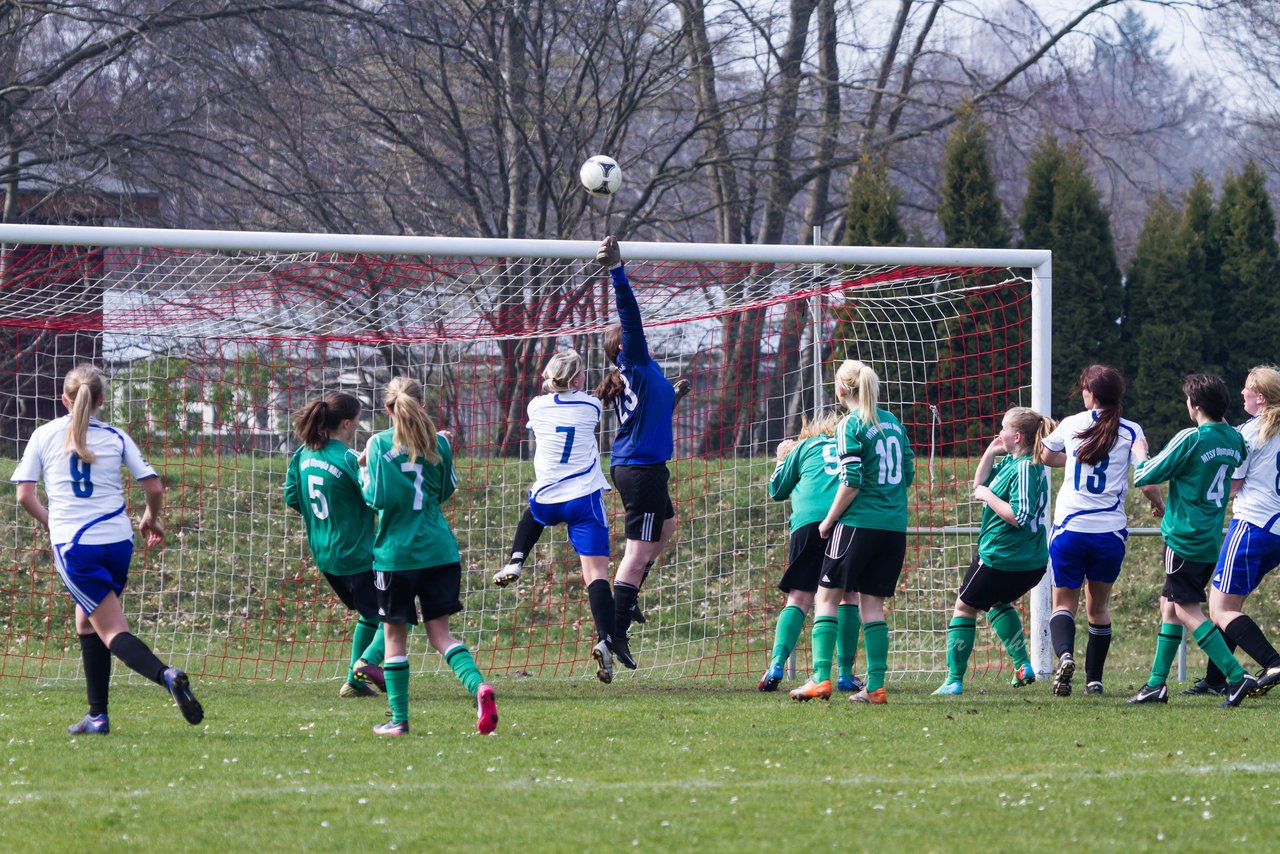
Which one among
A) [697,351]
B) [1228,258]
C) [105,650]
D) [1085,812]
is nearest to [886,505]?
[1085,812]

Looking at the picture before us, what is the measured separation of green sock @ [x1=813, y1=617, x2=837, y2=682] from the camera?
23.7 ft

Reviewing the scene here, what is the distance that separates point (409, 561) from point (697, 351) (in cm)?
691

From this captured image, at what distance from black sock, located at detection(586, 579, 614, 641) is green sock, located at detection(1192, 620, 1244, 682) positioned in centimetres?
297

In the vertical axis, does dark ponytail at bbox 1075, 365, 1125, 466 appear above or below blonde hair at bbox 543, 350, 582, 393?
below

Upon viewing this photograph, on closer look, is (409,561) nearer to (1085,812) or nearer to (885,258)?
(1085,812)

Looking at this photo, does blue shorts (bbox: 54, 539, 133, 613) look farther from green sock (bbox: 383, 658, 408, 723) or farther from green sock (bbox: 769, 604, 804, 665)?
green sock (bbox: 769, 604, 804, 665)

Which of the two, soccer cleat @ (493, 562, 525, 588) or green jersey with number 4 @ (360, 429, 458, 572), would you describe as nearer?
green jersey with number 4 @ (360, 429, 458, 572)

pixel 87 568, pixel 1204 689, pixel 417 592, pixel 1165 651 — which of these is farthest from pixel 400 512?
Answer: pixel 1204 689

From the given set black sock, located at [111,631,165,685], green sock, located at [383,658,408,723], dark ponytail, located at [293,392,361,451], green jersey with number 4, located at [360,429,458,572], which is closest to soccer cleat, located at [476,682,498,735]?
green sock, located at [383,658,408,723]

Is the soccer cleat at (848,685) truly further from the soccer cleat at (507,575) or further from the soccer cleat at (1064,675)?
the soccer cleat at (507,575)

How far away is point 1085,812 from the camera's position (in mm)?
4480

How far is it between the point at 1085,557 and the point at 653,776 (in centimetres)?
323

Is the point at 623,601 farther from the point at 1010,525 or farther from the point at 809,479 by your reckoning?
the point at 1010,525

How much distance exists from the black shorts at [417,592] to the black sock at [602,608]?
4.78 ft
